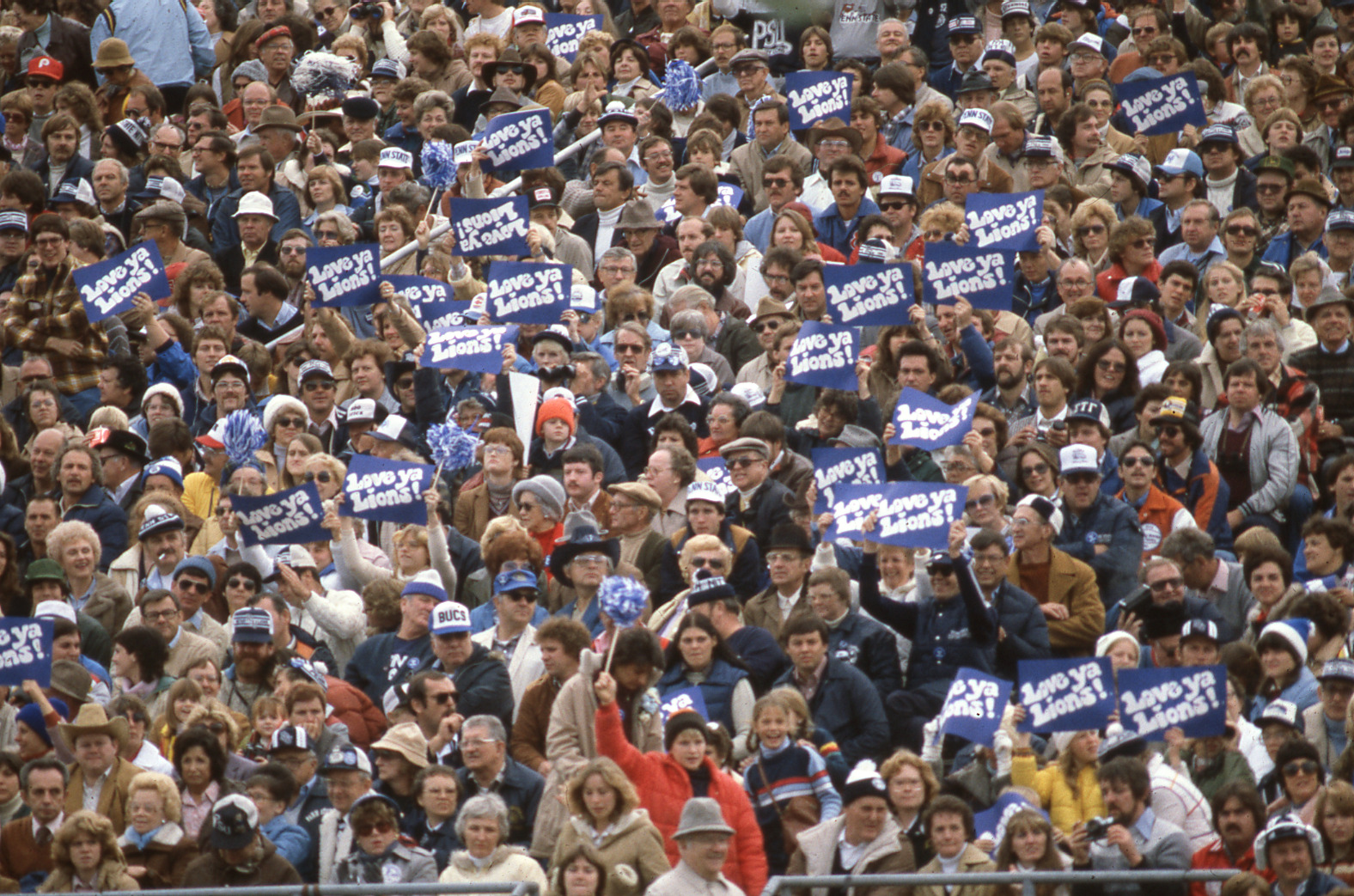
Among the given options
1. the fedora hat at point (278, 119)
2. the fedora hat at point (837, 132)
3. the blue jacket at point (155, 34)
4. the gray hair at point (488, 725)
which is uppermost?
the gray hair at point (488, 725)

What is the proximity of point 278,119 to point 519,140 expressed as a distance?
98.1 inches

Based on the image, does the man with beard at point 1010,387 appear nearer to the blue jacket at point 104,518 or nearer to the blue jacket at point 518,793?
the blue jacket at point 518,793

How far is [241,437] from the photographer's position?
1445 centimetres

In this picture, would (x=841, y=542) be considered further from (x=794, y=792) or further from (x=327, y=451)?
(x=327, y=451)

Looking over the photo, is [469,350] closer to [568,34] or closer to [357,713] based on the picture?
[357,713]

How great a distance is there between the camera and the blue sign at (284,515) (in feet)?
43.6

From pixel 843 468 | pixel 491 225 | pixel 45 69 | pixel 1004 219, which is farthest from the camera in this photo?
pixel 45 69

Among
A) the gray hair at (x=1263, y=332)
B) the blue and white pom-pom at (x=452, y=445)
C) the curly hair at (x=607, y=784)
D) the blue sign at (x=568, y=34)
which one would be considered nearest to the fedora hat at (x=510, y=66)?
the blue sign at (x=568, y=34)

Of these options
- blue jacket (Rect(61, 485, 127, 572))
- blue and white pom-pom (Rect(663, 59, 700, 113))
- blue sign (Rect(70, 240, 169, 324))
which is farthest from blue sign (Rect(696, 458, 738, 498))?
blue and white pom-pom (Rect(663, 59, 700, 113))

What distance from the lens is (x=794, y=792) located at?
11211 mm

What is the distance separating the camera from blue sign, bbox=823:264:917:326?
575 inches

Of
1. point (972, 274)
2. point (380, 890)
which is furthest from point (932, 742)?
point (972, 274)

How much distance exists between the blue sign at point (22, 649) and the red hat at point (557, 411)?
3.15 metres

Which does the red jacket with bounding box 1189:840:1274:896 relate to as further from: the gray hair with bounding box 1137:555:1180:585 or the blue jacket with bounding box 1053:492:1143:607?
the blue jacket with bounding box 1053:492:1143:607
